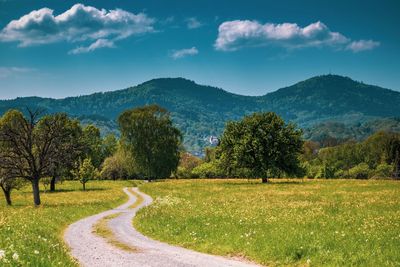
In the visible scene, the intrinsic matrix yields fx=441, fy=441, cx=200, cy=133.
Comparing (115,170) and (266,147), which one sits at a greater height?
(266,147)

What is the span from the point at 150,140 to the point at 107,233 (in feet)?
271

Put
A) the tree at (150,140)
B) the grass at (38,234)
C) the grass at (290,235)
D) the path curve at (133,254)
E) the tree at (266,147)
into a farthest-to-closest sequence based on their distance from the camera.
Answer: the tree at (150,140)
the tree at (266,147)
the path curve at (133,254)
the grass at (290,235)
the grass at (38,234)

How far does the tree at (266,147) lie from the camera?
261 ft

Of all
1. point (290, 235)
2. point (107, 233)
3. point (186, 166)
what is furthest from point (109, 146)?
point (290, 235)

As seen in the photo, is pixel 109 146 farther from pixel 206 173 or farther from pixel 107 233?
pixel 107 233

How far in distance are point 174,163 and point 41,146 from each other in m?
59.4

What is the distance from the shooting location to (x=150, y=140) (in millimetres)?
110188

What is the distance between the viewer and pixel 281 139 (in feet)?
261

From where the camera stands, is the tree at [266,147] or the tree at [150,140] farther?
the tree at [150,140]

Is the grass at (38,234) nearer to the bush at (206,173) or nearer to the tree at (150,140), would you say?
the tree at (150,140)

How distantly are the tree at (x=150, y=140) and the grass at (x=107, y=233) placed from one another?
235ft

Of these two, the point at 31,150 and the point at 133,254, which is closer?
the point at 133,254

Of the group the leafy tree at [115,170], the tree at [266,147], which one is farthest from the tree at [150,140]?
the tree at [266,147]

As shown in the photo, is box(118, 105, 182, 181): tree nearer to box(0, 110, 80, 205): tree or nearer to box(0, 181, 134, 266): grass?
box(0, 181, 134, 266): grass
